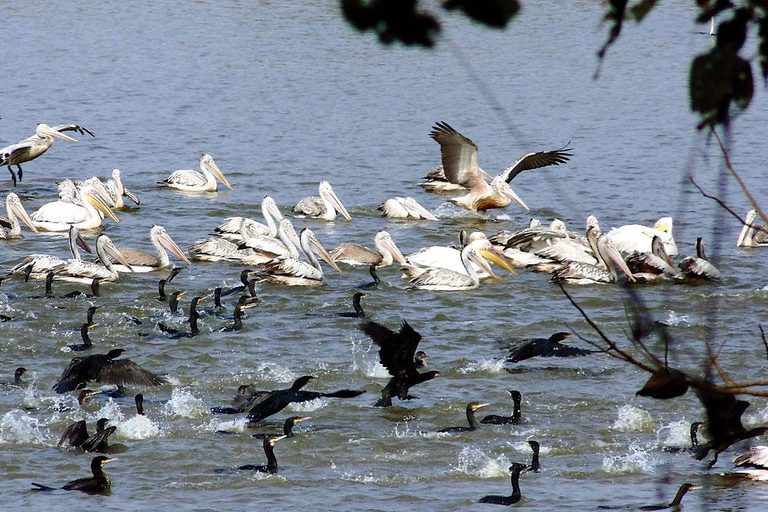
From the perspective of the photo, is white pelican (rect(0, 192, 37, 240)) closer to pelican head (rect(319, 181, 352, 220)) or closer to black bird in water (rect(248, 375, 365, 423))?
pelican head (rect(319, 181, 352, 220))

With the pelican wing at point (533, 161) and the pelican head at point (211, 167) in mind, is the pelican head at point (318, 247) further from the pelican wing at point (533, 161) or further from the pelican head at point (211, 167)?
the pelican head at point (211, 167)

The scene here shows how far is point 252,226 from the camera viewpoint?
12141mm

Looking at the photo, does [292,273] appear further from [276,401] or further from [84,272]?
[276,401]

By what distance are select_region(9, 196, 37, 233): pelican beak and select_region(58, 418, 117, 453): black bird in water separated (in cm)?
575

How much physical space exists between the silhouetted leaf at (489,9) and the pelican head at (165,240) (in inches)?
369

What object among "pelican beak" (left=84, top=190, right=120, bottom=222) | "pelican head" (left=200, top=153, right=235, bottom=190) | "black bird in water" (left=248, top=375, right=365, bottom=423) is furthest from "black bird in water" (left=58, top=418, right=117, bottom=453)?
"pelican head" (left=200, top=153, right=235, bottom=190)

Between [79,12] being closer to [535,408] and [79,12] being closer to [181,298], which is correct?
[181,298]

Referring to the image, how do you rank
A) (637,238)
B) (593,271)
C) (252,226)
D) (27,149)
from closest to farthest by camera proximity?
1. (593,271)
2. (637,238)
3. (252,226)
4. (27,149)

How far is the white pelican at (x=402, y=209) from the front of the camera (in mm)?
13203

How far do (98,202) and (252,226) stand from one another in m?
1.96

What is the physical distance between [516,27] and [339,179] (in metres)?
13.2

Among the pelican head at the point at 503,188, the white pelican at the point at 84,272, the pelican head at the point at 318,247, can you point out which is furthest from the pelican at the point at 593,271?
the white pelican at the point at 84,272

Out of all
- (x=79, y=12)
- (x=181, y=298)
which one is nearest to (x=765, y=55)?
(x=181, y=298)

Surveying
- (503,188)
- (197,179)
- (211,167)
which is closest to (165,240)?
(197,179)
